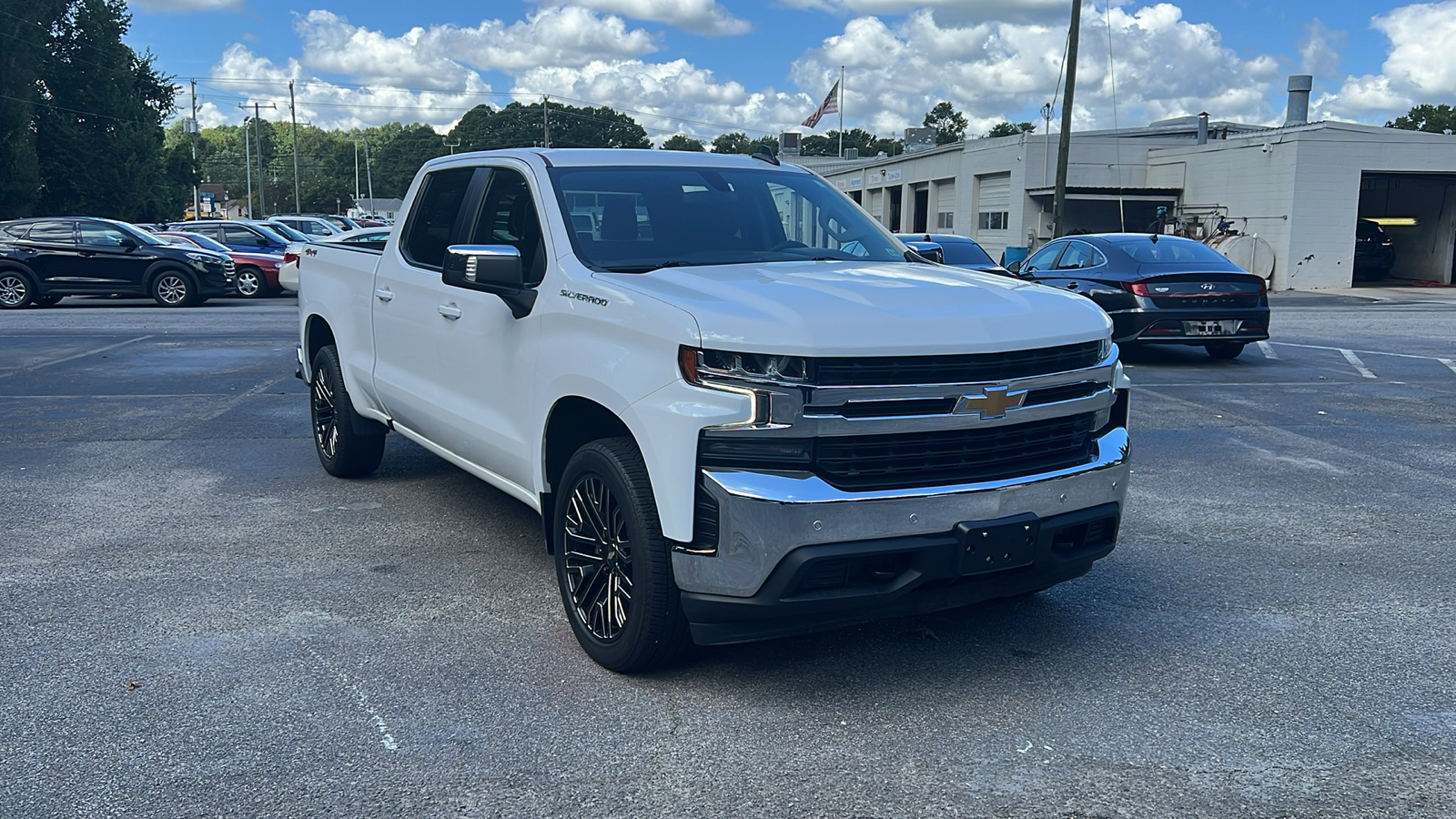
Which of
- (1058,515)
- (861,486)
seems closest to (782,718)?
(861,486)

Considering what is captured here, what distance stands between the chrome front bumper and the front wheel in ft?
77.5

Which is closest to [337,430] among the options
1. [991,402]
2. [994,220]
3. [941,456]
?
[941,456]

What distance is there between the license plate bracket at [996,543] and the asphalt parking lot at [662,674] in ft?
1.61

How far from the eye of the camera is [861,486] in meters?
3.79

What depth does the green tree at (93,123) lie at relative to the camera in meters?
49.3

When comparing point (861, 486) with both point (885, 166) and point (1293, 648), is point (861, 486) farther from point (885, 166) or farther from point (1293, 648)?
point (885, 166)

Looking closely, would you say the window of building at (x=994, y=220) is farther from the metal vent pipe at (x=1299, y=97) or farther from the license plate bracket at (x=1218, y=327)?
the license plate bracket at (x=1218, y=327)

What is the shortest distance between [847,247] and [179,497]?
13.8ft

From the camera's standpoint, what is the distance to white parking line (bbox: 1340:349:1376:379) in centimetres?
1268

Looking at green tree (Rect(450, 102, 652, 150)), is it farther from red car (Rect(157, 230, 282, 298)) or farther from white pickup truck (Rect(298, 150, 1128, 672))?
white pickup truck (Rect(298, 150, 1128, 672))

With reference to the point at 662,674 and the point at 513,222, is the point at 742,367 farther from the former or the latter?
the point at 513,222

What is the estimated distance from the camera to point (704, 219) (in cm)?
514

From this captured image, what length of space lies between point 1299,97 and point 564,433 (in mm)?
39933

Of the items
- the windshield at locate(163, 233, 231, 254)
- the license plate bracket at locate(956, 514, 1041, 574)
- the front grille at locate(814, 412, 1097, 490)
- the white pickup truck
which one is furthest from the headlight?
the windshield at locate(163, 233, 231, 254)
